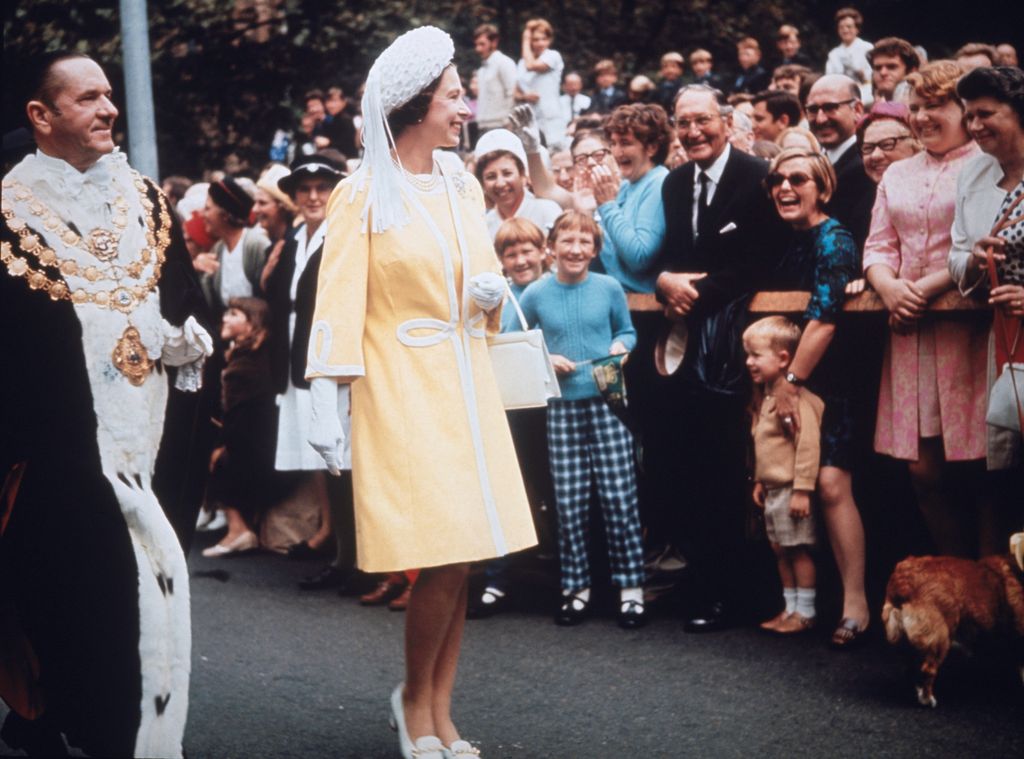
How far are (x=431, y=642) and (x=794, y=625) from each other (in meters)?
A: 2.25

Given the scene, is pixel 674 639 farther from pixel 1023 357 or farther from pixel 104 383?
pixel 104 383

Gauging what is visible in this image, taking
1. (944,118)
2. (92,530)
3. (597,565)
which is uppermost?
(944,118)

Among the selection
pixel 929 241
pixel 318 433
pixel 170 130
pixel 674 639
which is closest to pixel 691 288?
pixel 929 241

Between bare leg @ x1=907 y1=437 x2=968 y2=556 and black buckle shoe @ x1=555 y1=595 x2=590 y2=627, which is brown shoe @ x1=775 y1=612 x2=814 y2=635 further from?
black buckle shoe @ x1=555 y1=595 x2=590 y2=627

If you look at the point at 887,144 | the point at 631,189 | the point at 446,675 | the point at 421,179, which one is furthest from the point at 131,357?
the point at 887,144

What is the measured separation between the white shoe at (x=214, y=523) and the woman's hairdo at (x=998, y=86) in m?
5.87

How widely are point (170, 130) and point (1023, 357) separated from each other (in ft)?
52.6

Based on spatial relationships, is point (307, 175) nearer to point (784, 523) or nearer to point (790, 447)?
point (790, 447)

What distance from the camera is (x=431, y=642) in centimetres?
463

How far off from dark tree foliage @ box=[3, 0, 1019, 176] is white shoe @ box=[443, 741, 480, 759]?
15.3m

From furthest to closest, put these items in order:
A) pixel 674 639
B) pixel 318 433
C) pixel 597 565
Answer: pixel 597 565 → pixel 674 639 → pixel 318 433

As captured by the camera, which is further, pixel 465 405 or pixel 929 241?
pixel 929 241

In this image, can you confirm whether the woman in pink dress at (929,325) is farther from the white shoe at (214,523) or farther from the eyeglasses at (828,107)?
the white shoe at (214,523)

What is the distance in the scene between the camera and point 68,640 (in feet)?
14.5
